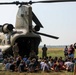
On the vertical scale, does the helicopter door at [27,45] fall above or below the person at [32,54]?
above

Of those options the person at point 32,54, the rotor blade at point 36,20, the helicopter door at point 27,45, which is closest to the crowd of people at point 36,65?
the person at point 32,54

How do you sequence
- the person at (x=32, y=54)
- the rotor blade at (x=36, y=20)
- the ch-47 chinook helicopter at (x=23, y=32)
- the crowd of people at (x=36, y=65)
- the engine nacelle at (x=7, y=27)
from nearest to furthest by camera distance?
the crowd of people at (x=36, y=65)
the person at (x=32, y=54)
the ch-47 chinook helicopter at (x=23, y=32)
the rotor blade at (x=36, y=20)
the engine nacelle at (x=7, y=27)

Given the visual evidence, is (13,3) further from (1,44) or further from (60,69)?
(60,69)

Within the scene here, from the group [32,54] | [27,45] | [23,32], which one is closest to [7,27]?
[23,32]

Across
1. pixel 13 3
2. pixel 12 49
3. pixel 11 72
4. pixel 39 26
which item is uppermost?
pixel 13 3

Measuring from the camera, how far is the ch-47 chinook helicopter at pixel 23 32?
18.7 m

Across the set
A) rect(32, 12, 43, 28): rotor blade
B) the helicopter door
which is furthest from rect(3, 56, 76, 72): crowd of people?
rect(32, 12, 43, 28): rotor blade

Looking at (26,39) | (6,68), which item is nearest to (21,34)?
(26,39)

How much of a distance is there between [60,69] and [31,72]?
6.76 feet

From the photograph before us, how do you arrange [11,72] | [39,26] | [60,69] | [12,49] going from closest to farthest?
[11,72] < [60,69] < [12,49] < [39,26]

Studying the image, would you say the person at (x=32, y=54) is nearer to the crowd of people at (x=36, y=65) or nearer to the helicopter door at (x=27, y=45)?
the helicopter door at (x=27, y=45)

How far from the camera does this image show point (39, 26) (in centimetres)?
2014

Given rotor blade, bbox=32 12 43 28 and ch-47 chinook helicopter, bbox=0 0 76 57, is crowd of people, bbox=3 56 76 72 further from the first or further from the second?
rotor blade, bbox=32 12 43 28

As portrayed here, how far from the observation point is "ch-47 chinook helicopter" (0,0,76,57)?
61.4 feet
